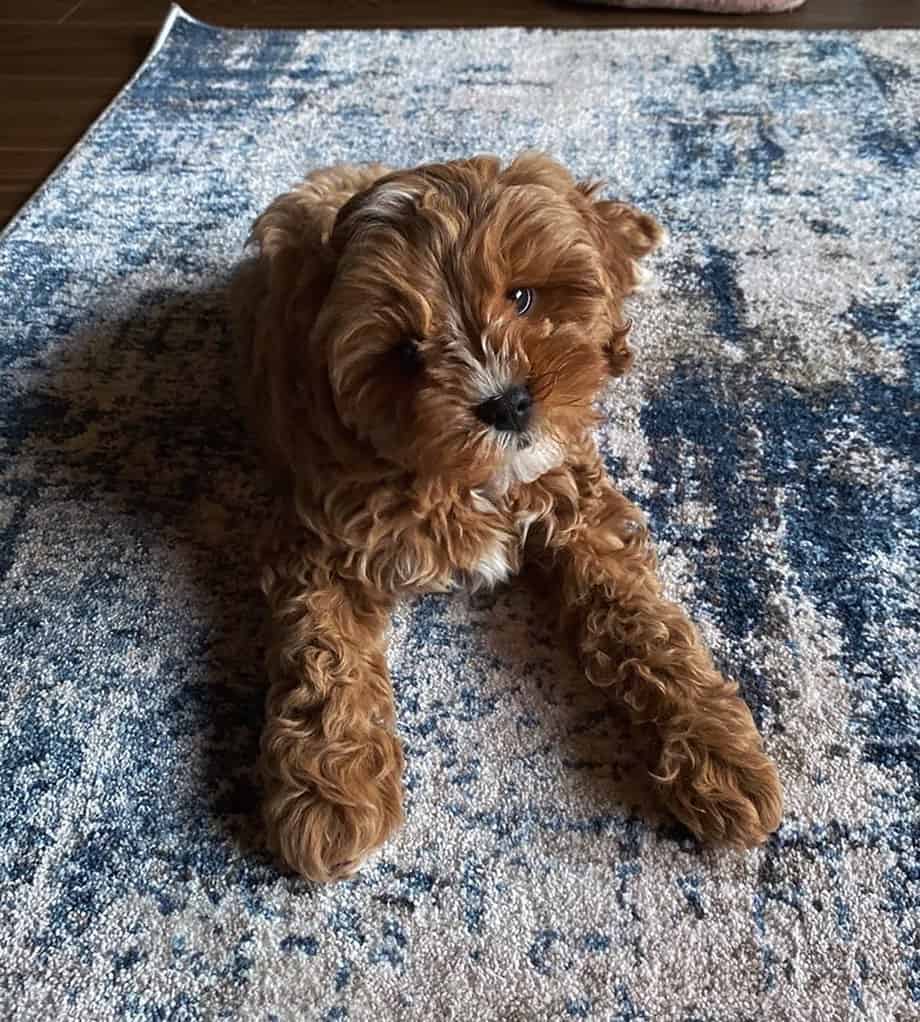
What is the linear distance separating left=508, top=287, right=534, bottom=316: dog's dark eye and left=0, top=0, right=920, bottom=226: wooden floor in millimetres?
1970

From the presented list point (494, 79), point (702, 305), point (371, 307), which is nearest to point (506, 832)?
point (371, 307)

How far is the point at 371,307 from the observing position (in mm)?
1120

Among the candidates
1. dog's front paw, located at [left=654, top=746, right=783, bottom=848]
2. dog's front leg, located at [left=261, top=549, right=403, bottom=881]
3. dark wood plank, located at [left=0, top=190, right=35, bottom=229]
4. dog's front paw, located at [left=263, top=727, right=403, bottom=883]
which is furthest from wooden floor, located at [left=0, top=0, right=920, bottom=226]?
dog's front paw, located at [left=654, top=746, right=783, bottom=848]

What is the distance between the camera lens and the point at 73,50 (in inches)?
125

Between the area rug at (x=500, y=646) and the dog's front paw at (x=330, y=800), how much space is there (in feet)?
0.12

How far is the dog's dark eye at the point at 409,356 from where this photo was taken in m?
1.15

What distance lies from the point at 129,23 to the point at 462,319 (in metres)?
2.82

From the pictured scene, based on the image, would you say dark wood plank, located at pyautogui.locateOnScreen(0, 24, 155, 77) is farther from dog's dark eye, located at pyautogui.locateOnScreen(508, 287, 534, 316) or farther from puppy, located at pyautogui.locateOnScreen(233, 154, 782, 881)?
dog's dark eye, located at pyautogui.locateOnScreen(508, 287, 534, 316)

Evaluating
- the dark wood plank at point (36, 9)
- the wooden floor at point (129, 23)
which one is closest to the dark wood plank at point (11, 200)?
the wooden floor at point (129, 23)

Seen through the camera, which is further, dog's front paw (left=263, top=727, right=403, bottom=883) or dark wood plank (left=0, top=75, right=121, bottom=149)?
dark wood plank (left=0, top=75, right=121, bottom=149)

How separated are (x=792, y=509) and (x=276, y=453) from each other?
80cm

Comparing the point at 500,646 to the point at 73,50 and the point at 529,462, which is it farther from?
the point at 73,50

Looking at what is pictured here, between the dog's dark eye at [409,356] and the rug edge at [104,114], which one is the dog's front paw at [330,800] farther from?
the rug edge at [104,114]

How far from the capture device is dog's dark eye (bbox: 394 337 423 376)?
1152mm
